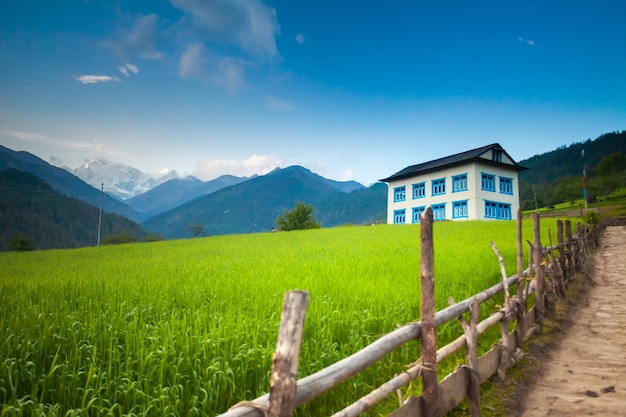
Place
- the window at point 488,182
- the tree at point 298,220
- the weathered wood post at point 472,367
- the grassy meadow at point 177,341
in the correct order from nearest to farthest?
the grassy meadow at point 177,341
the weathered wood post at point 472,367
the window at point 488,182
the tree at point 298,220

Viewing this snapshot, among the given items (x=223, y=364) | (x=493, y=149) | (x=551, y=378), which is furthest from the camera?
(x=493, y=149)

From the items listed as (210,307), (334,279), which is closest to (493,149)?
(334,279)

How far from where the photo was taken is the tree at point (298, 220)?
58219 mm

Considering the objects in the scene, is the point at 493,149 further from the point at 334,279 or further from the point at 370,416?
the point at 370,416

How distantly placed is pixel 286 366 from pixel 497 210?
3992 centimetres

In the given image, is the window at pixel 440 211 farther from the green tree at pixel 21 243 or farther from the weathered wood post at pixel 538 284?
the green tree at pixel 21 243

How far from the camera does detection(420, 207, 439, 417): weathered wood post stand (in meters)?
3.23

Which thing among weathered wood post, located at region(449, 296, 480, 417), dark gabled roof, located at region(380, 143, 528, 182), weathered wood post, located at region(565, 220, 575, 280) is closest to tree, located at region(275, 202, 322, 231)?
dark gabled roof, located at region(380, 143, 528, 182)

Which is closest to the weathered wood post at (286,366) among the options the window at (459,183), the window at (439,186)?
the window at (459,183)

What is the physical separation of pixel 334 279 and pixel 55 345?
526 cm

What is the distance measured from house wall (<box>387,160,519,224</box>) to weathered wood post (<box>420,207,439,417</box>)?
3424 centimetres

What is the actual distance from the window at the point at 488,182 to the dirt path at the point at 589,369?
27739mm

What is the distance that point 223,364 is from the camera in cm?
358

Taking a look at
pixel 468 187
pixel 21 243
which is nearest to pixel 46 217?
pixel 21 243
